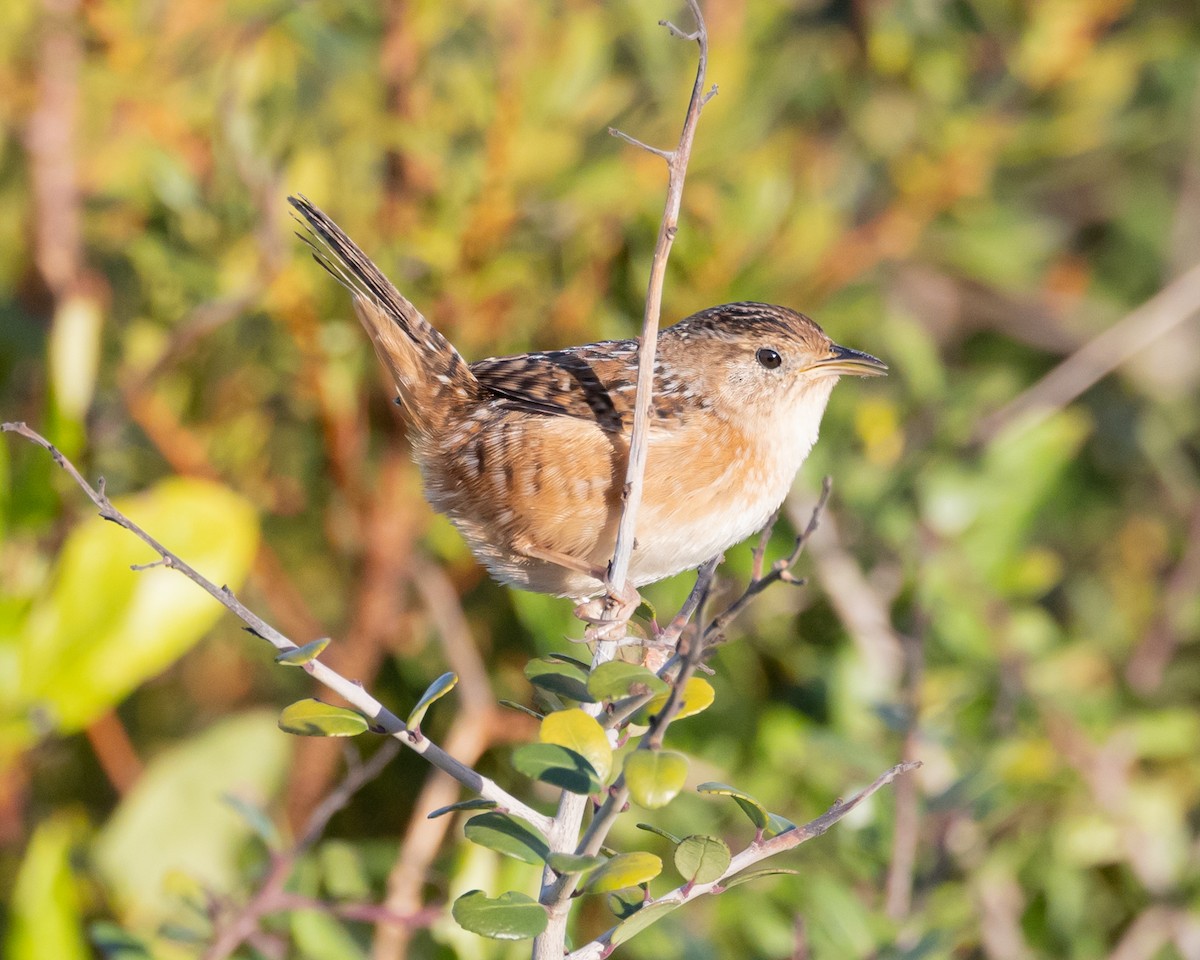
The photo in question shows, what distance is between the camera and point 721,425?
3.03 meters

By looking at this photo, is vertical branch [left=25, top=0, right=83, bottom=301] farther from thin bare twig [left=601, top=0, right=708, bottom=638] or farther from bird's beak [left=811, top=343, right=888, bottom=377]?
thin bare twig [left=601, top=0, right=708, bottom=638]

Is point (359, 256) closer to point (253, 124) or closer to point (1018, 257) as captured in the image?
point (253, 124)

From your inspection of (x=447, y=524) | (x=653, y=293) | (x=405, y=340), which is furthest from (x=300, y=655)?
(x=447, y=524)

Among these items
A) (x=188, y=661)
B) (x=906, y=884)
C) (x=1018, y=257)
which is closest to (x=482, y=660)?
(x=188, y=661)

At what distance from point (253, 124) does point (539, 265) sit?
85 cm

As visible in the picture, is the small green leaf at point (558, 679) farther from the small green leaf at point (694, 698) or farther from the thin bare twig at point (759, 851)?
the thin bare twig at point (759, 851)

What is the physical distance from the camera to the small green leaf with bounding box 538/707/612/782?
1.71 m

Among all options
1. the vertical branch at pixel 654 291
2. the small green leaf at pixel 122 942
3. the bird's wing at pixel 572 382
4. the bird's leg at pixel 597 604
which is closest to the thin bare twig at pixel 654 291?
the vertical branch at pixel 654 291

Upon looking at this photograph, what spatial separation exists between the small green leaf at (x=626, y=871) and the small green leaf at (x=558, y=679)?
8.5 inches

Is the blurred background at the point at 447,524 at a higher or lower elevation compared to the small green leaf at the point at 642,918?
higher

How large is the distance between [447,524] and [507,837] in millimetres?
2114

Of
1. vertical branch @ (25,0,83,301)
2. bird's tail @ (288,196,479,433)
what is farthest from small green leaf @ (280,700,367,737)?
vertical branch @ (25,0,83,301)

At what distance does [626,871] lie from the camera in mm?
1673

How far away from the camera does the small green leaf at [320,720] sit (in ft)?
5.60
